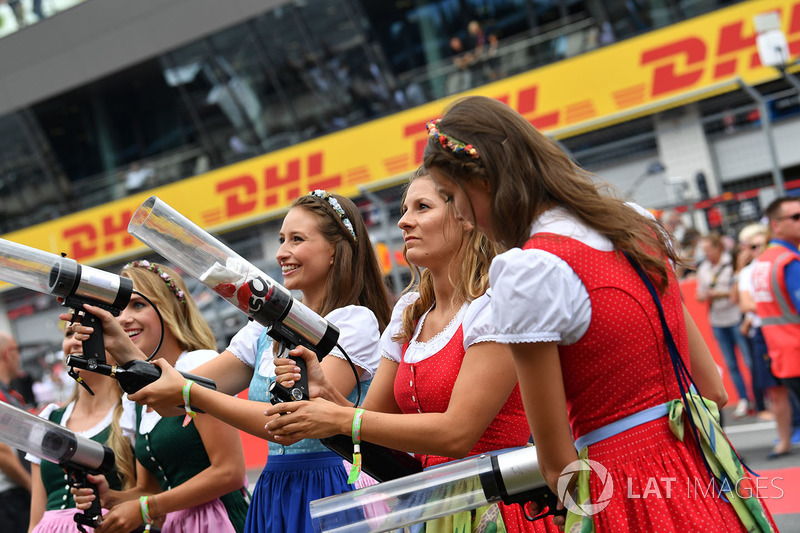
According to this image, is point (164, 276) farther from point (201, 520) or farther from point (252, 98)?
point (252, 98)

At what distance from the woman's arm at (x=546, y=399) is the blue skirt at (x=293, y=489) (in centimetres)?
121

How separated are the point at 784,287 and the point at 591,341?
16.5 ft

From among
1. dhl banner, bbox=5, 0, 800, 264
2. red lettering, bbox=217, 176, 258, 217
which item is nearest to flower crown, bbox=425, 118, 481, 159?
dhl banner, bbox=5, 0, 800, 264

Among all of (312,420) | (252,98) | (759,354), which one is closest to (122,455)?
(312,420)

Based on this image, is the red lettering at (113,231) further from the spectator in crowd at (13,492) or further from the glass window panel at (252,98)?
the spectator in crowd at (13,492)

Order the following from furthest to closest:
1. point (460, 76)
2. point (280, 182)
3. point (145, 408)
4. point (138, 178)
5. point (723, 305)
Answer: point (138, 178) < point (280, 182) < point (460, 76) < point (723, 305) < point (145, 408)

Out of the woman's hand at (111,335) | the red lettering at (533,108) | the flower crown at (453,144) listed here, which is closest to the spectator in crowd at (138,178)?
the red lettering at (533,108)

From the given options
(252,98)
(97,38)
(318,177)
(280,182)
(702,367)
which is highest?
(97,38)

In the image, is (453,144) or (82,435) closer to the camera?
(453,144)

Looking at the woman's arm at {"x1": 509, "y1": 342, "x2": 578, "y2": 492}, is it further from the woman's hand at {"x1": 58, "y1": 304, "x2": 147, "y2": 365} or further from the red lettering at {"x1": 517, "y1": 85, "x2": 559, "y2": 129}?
the red lettering at {"x1": 517, "y1": 85, "x2": 559, "y2": 129}

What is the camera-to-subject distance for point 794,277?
19.9 ft

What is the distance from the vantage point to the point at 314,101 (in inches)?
712

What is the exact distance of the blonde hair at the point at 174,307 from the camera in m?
3.47

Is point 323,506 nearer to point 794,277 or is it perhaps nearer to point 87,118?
point 794,277
